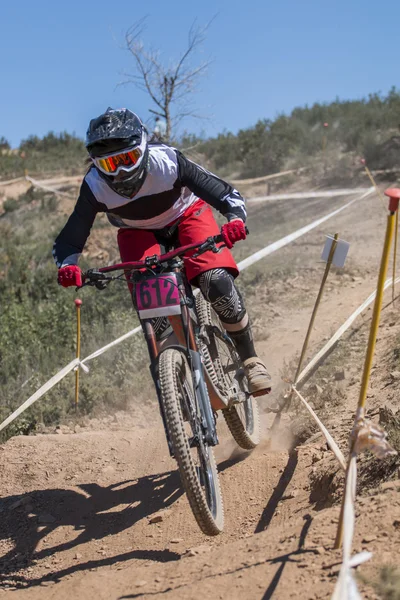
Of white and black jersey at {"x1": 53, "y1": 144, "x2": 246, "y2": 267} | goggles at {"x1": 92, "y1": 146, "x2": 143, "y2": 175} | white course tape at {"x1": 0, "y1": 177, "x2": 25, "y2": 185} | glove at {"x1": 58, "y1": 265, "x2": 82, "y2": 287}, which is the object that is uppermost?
white course tape at {"x1": 0, "y1": 177, "x2": 25, "y2": 185}

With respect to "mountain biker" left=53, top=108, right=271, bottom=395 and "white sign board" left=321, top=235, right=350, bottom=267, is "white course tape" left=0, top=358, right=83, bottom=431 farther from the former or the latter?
"white sign board" left=321, top=235, right=350, bottom=267

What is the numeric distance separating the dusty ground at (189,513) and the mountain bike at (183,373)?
0.31 m

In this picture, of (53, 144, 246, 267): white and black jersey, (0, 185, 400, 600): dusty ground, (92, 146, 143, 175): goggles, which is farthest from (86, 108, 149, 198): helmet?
(0, 185, 400, 600): dusty ground

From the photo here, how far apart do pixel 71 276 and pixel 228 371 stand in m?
1.34

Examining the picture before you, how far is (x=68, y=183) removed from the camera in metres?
23.3

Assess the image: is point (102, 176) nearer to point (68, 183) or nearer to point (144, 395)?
point (144, 395)

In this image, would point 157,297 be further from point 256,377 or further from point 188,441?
point 256,377

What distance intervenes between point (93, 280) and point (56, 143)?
32.0m

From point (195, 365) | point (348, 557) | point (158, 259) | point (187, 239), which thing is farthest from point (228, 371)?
point (348, 557)

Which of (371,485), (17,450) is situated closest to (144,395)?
(17,450)

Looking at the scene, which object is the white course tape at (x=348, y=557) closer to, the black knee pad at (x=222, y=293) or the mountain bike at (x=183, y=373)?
the mountain bike at (x=183, y=373)

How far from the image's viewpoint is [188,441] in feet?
11.7

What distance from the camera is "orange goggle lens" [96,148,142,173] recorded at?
3.86 metres

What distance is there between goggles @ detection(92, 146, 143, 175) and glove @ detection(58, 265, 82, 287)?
1.94 ft
